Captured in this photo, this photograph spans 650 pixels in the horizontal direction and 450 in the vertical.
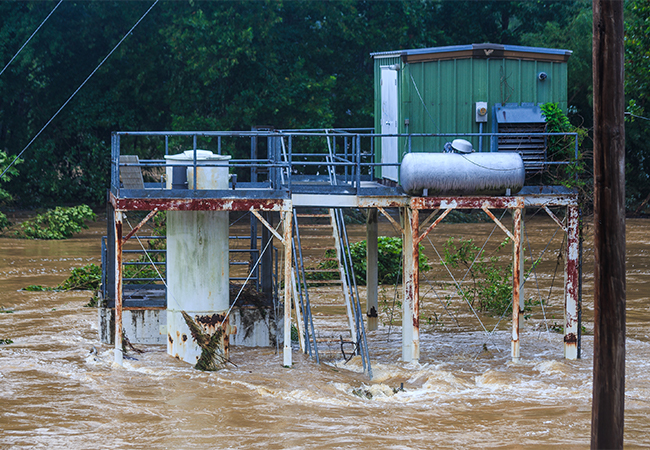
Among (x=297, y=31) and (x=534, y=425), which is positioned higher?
(x=297, y=31)

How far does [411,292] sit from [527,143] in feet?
12.4

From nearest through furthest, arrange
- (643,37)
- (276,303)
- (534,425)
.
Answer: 1. (534,425)
2. (276,303)
3. (643,37)

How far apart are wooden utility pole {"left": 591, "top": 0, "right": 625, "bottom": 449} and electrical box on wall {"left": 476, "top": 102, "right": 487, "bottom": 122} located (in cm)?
770

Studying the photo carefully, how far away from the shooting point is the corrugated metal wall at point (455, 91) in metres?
16.3

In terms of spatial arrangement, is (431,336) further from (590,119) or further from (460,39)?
(460,39)

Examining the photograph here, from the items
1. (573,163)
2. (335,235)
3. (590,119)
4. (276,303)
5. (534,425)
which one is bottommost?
(534,425)

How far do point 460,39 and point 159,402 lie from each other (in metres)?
37.5

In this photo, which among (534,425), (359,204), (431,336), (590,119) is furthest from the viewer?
(590,119)

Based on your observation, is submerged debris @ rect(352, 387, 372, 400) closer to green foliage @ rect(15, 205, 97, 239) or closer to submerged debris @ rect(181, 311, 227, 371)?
submerged debris @ rect(181, 311, 227, 371)

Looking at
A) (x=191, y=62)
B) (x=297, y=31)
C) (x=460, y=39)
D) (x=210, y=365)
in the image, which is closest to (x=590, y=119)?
(x=460, y=39)

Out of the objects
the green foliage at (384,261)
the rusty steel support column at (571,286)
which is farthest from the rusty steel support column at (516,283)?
the green foliage at (384,261)

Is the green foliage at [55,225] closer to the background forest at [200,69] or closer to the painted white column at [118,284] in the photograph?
the background forest at [200,69]

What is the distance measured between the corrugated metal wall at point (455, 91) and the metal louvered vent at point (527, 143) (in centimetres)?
39

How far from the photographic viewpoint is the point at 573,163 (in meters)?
15.6
